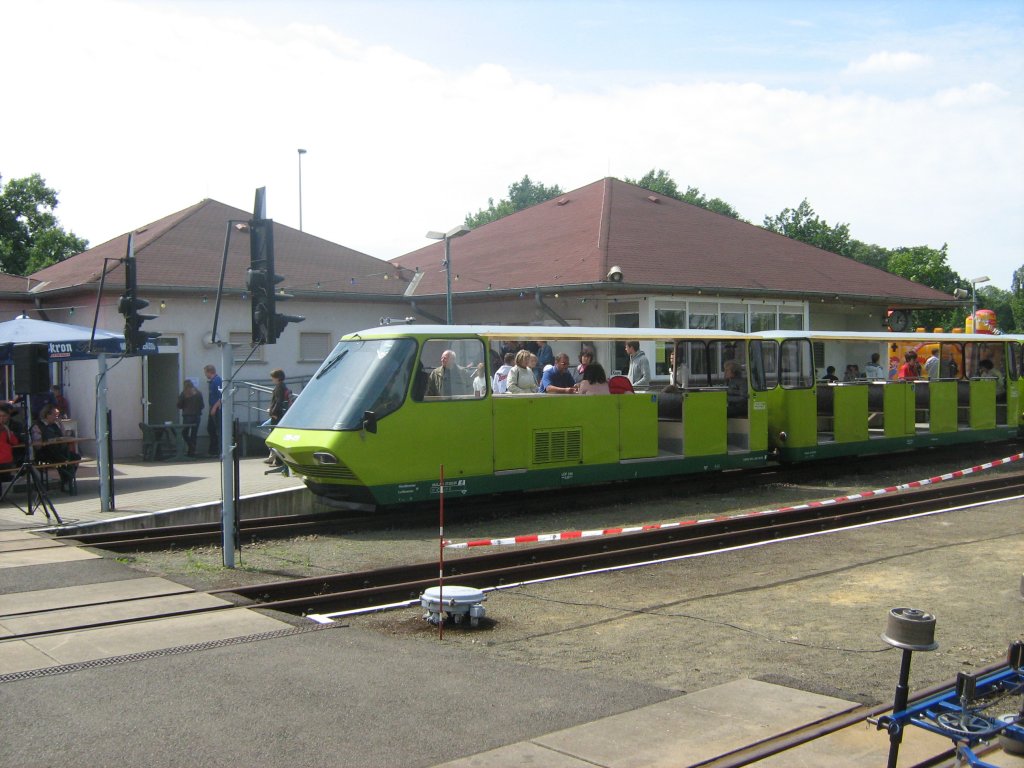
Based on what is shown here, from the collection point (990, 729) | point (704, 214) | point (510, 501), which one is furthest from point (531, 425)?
point (704, 214)

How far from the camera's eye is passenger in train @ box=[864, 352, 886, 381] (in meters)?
20.9

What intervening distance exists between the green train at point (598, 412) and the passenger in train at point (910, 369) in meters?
0.06

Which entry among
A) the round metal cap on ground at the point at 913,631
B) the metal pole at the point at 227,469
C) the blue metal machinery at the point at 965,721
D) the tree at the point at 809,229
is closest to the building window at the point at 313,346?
the metal pole at the point at 227,469

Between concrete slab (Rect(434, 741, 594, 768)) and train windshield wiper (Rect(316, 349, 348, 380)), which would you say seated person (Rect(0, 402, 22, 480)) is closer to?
train windshield wiper (Rect(316, 349, 348, 380))

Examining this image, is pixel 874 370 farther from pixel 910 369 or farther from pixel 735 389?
pixel 735 389

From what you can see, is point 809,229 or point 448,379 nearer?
point 448,379

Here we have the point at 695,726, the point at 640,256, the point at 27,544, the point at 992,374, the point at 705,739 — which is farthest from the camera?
the point at 640,256

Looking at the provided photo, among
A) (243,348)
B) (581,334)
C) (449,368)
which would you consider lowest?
(449,368)

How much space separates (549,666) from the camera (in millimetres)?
7137

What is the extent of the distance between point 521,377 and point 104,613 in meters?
7.30

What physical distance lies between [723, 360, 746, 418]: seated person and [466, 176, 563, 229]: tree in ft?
251

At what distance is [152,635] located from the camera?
7.69 metres

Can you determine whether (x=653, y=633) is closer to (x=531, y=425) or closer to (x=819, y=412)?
(x=531, y=425)

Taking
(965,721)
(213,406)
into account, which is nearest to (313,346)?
(213,406)
